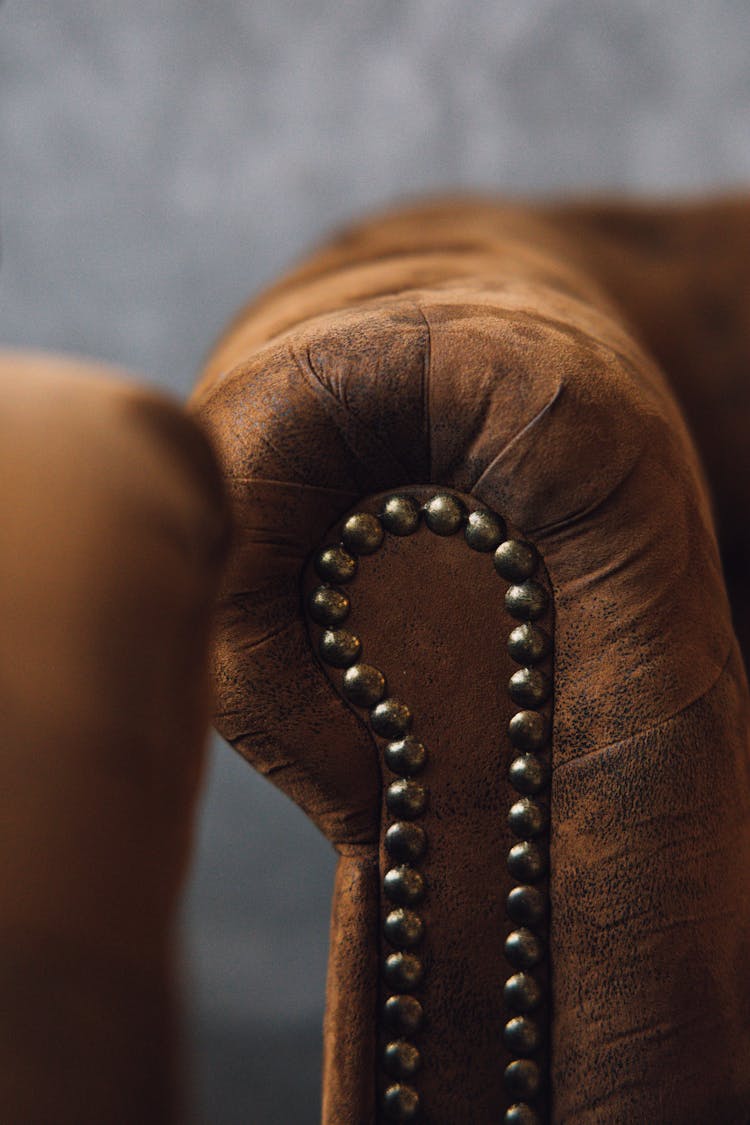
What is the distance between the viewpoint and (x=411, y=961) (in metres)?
0.45

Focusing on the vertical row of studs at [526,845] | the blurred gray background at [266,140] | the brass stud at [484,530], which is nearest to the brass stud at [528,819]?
the vertical row of studs at [526,845]

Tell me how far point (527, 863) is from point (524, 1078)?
8 centimetres

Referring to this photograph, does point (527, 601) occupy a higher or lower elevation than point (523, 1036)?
higher

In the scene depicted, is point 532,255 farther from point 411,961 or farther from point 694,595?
point 411,961

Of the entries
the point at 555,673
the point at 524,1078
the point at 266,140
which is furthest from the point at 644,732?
the point at 266,140

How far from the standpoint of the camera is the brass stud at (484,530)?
44cm

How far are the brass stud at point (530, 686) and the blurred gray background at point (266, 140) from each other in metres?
0.93

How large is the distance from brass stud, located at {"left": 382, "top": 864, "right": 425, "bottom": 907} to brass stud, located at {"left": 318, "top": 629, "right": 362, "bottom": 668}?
9 cm

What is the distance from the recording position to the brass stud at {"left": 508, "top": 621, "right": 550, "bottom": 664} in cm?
44

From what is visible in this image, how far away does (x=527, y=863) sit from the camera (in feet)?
1.46

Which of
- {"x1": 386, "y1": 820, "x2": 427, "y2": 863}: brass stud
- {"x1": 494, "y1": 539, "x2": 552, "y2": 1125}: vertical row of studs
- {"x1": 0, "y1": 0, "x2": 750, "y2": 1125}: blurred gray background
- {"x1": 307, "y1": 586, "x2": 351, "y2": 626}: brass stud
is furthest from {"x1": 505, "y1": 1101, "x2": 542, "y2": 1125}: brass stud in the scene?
{"x1": 0, "y1": 0, "x2": 750, "y2": 1125}: blurred gray background

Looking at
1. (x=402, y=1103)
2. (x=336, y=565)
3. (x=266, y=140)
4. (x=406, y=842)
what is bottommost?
(x=402, y=1103)

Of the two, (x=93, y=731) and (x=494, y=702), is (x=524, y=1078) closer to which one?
(x=494, y=702)

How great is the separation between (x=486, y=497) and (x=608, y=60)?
117cm
